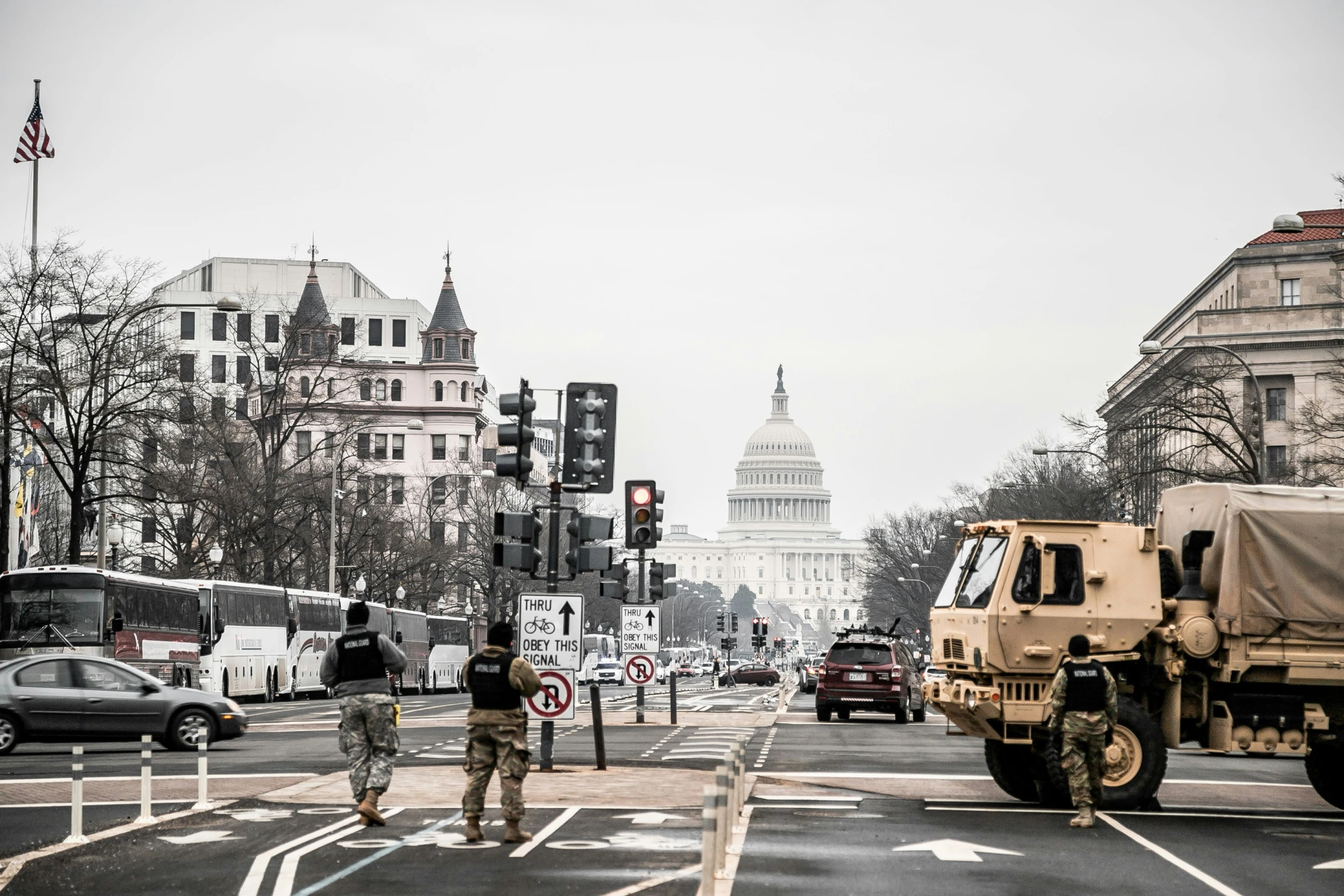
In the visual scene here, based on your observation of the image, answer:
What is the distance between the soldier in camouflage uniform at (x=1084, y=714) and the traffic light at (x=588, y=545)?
718cm

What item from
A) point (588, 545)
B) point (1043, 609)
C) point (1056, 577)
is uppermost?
point (588, 545)

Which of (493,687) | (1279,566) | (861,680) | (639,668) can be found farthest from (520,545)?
(861,680)

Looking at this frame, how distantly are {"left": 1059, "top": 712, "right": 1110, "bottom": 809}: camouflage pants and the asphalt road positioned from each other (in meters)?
0.43

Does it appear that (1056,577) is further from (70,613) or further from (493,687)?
(70,613)

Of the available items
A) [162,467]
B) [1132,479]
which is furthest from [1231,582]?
[162,467]

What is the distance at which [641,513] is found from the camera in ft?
95.0

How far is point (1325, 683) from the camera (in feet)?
59.6

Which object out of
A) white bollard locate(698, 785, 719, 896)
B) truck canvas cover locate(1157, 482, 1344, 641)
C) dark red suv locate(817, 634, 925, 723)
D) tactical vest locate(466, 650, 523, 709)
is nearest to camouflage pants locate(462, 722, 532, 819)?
tactical vest locate(466, 650, 523, 709)

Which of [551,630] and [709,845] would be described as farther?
[551,630]

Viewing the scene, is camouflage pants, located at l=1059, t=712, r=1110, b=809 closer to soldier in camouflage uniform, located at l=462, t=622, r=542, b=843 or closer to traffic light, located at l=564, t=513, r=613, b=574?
soldier in camouflage uniform, located at l=462, t=622, r=542, b=843

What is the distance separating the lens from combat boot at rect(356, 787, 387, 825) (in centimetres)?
1557

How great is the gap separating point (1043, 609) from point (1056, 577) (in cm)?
35

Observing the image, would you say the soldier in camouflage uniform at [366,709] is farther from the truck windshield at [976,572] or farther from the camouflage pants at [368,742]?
the truck windshield at [976,572]

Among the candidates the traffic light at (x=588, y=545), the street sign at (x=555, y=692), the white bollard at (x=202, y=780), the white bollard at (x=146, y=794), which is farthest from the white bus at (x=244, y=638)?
the white bollard at (x=146, y=794)
